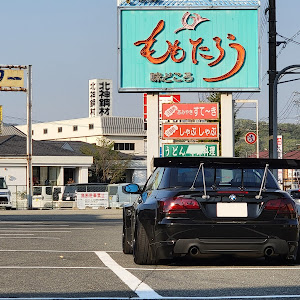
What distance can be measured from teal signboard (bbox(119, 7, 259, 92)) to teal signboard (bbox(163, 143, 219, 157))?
2.78m

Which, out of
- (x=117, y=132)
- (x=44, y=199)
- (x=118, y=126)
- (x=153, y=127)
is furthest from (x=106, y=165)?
(x=153, y=127)

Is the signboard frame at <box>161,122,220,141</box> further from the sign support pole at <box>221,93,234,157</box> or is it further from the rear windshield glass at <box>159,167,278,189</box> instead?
the rear windshield glass at <box>159,167,278,189</box>

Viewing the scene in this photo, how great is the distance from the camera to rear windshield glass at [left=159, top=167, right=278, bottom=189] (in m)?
10.1

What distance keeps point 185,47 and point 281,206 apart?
103 ft

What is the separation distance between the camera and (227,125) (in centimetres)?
4150

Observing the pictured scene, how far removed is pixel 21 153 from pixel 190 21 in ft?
107

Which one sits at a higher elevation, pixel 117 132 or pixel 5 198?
pixel 117 132

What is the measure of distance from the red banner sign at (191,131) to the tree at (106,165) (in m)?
43.6

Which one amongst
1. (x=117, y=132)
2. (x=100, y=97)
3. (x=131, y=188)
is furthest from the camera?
(x=100, y=97)

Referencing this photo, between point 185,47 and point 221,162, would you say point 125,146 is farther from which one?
point 221,162

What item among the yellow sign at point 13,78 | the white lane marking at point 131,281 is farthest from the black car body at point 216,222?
the yellow sign at point 13,78

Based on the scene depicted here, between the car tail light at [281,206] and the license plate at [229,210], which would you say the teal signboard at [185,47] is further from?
the license plate at [229,210]

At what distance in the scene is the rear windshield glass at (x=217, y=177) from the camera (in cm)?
1013

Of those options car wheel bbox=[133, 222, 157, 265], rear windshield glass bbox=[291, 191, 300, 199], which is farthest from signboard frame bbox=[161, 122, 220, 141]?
car wheel bbox=[133, 222, 157, 265]
